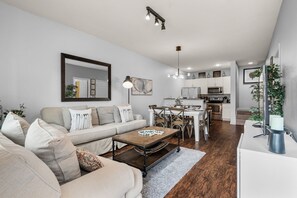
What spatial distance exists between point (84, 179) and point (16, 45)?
110 inches

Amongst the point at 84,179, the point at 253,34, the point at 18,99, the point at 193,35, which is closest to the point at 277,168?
the point at 84,179

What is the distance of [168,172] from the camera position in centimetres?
227

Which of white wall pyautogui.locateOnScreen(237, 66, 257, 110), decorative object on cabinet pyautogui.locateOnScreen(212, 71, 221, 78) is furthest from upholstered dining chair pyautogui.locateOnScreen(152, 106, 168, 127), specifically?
decorative object on cabinet pyautogui.locateOnScreen(212, 71, 221, 78)

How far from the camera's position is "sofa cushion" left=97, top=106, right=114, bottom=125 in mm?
3561

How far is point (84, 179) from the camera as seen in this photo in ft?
3.18

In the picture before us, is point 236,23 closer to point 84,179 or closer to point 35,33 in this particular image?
point 84,179

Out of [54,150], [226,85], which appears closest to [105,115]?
[54,150]

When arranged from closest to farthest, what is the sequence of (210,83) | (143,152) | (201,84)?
1. (143,152)
2. (210,83)
3. (201,84)

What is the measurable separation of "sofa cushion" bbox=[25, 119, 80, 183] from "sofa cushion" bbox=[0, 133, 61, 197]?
195 millimetres

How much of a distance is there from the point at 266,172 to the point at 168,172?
1360 millimetres

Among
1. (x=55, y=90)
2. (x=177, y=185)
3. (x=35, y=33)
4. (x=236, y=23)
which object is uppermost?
(x=236, y=23)

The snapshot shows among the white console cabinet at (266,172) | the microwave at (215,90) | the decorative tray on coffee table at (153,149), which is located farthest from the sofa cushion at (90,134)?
the microwave at (215,90)

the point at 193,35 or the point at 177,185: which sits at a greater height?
the point at 193,35

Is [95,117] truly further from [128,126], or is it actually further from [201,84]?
[201,84]
